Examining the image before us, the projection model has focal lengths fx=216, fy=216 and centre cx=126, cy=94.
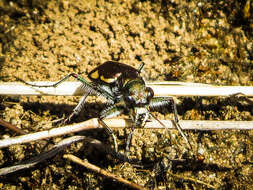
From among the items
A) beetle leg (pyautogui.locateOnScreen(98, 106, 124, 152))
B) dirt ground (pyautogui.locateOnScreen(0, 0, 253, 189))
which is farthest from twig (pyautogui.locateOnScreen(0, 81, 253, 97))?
beetle leg (pyautogui.locateOnScreen(98, 106, 124, 152))

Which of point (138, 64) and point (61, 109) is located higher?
point (138, 64)

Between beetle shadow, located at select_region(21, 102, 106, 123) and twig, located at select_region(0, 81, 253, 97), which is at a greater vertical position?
twig, located at select_region(0, 81, 253, 97)

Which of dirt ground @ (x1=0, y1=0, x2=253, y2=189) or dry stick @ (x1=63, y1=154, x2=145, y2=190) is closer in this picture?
dry stick @ (x1=63, y1=154, x2=145, y2=190)

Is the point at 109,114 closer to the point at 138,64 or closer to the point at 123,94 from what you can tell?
the point at 123,94

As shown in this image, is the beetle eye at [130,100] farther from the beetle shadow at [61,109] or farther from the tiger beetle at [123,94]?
the beetle shadow at [61,109]

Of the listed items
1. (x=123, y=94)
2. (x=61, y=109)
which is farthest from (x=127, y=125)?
(x=61, y=109)

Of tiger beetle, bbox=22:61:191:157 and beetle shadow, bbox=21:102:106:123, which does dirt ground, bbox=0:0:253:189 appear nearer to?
beetle shadow, bbox=21:102:106:123
